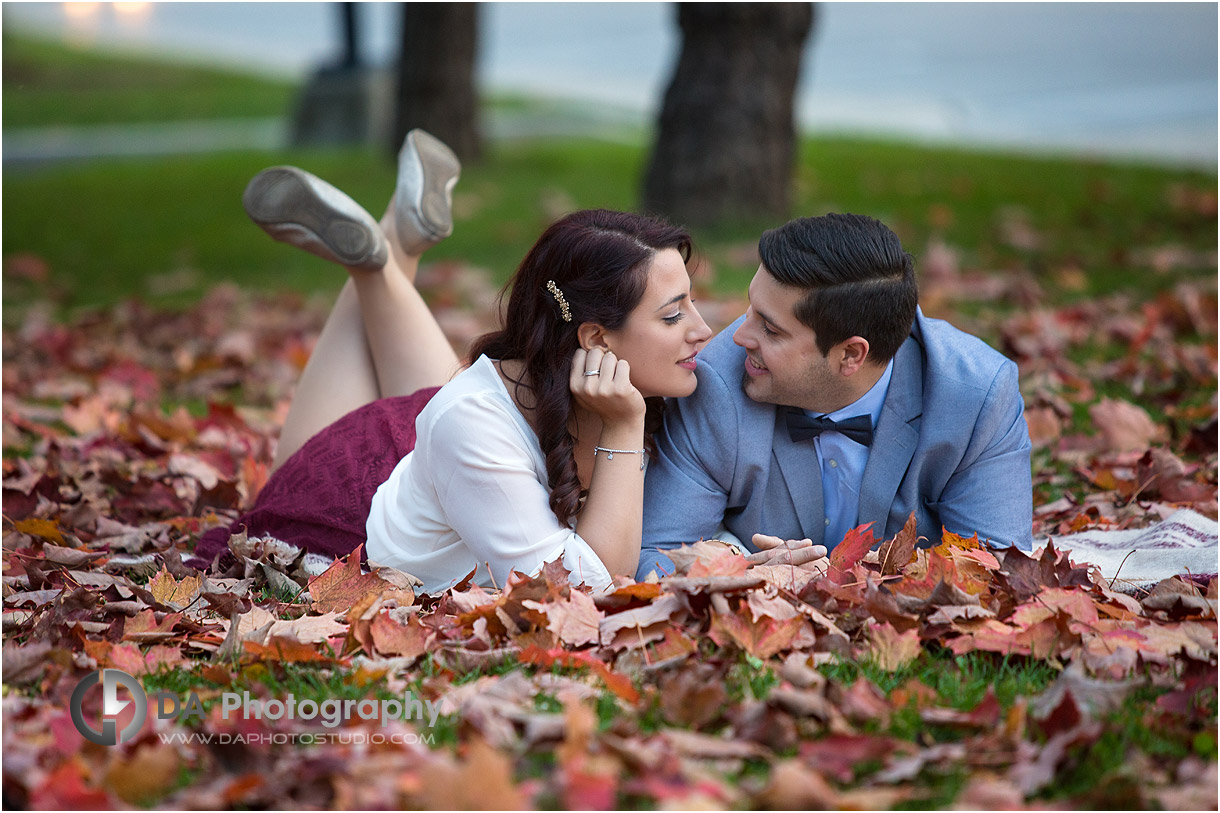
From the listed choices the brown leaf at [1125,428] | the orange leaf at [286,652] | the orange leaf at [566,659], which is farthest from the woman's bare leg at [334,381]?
the brown leaf at [1125,428]

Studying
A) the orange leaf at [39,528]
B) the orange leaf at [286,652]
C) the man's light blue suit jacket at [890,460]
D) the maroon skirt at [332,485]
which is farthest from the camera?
the orange leaf at [39,528]

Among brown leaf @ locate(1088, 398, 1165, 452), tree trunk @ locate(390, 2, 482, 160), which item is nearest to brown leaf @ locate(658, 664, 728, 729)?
brown leaf @ locate(1088, 398, 1165, 452)

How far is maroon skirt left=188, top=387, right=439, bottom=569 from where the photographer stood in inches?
132

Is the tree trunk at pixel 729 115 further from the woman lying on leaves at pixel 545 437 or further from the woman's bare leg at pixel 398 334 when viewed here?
the woman lying on leaves at pixel 545 437

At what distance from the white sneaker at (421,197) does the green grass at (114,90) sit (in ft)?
46.8

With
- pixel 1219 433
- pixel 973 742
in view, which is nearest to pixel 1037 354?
pixel 1219 433

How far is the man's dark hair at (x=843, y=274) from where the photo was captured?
292 cm

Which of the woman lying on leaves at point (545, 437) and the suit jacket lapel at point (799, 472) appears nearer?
the woman lying on leaves at point (545, 437)

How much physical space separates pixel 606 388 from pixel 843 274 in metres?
0.67

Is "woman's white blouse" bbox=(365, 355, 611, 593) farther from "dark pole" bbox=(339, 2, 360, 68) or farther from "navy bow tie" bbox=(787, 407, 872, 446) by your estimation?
"dark pole" bbox=(339, 2, 360, 68)

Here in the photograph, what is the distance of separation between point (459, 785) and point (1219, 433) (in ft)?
10.9

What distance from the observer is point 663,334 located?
9.53ft

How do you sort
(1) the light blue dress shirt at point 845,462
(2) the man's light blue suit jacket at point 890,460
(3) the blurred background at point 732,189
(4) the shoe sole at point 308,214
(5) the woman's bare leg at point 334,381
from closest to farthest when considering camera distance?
(2) the man's light blue suit jacket at point 890,460 < (1) the light blue dress shirt at point 845,462 < (4) the shoe sole at point 308,214 < (5) the woman's bare leg at point 334,381 < (3) the blurred background at point 732,189

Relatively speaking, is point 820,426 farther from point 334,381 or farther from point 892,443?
point 334,381
